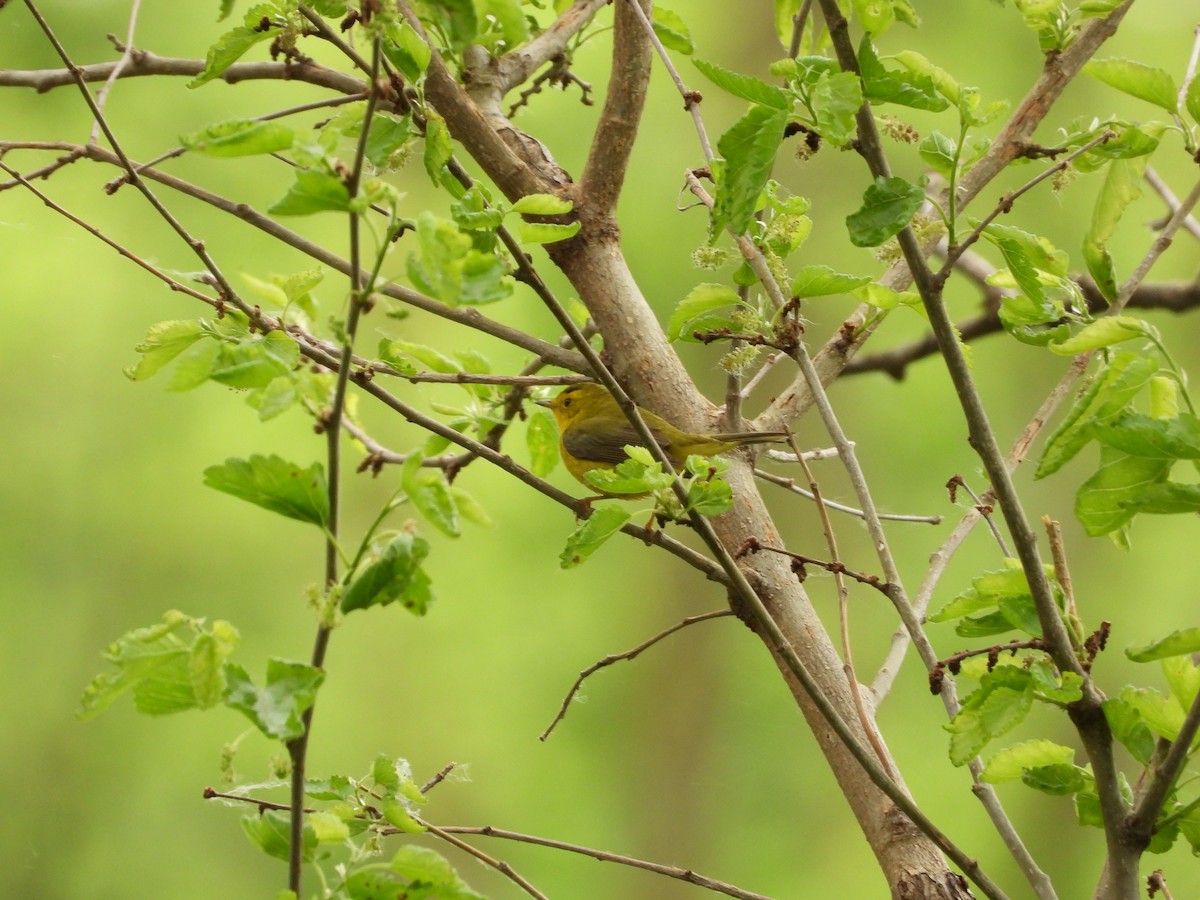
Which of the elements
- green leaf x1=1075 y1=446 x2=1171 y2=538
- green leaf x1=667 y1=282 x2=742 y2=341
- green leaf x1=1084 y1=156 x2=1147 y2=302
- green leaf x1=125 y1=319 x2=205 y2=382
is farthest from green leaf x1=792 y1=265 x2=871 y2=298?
green leaf x1=125 y1=319 x2=205 y2=382

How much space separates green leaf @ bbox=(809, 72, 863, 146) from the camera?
653 millimetres

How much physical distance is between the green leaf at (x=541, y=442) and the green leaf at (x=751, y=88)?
0.65 meters

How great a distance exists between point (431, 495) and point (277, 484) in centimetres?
8

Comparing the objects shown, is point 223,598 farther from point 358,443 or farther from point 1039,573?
point 1039,573


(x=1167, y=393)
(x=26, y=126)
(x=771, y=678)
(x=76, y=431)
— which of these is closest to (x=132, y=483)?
(x=76, y=431)

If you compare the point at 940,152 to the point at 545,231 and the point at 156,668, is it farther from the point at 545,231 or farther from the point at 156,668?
the point at 156,668

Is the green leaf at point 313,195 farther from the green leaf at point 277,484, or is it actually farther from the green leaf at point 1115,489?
the green leaf at point 1115,489

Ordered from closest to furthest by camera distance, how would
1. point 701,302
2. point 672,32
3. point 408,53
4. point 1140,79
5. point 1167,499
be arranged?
point 1167,499 → point 1140,79 → point 408,53 → point 701,302 → point 672,32

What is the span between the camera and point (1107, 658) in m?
5.30

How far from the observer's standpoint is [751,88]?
0.70 m

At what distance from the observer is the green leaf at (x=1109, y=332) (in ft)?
2.11

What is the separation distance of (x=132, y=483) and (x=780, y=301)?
4326mm

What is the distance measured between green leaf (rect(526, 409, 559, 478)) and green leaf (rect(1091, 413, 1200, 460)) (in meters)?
0.78

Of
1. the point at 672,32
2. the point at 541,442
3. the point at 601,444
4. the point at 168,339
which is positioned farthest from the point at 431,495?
the point at 601,444
